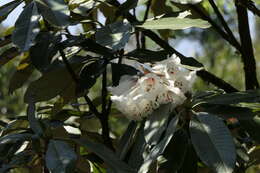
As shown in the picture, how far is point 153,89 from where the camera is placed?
117cm

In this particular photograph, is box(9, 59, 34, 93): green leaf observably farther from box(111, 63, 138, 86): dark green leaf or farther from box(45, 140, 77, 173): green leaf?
box(45, 140, 77, 173): green leaf

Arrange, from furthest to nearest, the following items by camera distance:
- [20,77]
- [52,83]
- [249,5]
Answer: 1. [249,5]
2. [20,77]
3. [52,83]

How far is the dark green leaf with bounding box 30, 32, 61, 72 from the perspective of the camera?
1261mm

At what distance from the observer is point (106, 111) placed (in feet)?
4.69

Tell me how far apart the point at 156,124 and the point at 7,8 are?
403 millimetres

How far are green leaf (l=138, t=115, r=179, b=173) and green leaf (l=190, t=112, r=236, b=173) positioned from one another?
0.04 metres


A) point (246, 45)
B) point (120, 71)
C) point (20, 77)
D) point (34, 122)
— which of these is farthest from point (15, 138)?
point (246, 45)

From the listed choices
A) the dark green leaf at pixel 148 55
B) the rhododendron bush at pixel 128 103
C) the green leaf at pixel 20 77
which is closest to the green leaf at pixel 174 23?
the rhododendron bush at pixel 128 103

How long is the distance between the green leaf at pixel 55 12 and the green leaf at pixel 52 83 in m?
0.24

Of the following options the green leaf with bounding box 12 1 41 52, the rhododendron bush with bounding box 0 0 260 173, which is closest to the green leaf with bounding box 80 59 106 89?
the rhododendron bush with bounding box 0 0 260 173

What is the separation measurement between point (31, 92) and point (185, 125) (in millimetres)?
396

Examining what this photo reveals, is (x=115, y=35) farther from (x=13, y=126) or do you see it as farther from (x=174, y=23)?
(x=13, y=126)

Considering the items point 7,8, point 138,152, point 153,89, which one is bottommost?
point 138,152

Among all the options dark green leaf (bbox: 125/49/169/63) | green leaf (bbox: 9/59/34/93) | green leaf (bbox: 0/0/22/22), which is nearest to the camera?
green leaf (bbox: 0/0/22/22)
